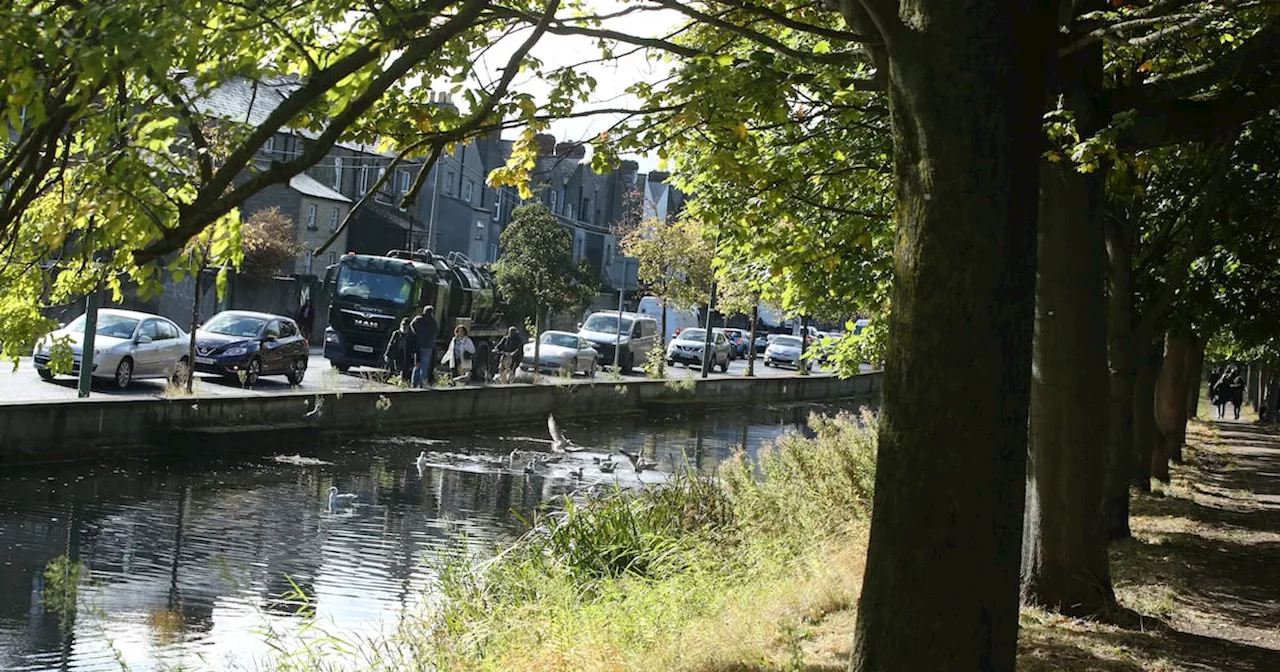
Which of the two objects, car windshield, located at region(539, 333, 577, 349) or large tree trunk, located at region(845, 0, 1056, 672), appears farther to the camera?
car windshield, located at region(539, 333, 577, 349)

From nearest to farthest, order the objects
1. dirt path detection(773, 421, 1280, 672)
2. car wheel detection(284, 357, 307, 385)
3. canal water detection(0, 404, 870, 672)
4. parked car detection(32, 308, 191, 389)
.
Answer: dirt path detection(773, 421, 1280, 672)
canal water detection(0, 404, 870, 672)
parked car detection(32, 308, 191, 389)
car wheel detection(284, 357, 307, 385)

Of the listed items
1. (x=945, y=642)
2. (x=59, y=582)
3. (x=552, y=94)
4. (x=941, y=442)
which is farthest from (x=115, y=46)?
(x=59, y=582)

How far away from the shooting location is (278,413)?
23406 millimetres

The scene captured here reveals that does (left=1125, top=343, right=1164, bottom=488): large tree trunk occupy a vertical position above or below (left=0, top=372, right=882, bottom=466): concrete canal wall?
above

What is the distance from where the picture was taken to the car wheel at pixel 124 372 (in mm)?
24587

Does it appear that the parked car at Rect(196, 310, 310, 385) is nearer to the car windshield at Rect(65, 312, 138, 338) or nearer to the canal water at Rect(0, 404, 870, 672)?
the car windshield at Rect(65, 312, 138, 338)

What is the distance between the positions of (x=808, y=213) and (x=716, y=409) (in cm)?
2725

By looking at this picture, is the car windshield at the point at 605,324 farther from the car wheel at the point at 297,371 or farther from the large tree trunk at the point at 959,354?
the large tree trunk at the point at 959,354

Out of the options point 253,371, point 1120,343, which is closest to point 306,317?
point 253,371

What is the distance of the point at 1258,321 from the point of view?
2030cm

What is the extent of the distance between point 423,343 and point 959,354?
25880mm

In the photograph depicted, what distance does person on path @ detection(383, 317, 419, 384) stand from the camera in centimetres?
3100

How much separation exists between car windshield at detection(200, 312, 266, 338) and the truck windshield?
18.9 metres

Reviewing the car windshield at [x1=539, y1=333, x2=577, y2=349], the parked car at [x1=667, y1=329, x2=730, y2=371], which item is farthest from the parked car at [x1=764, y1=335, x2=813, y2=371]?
the car windshield at [x1=539, y1=333, x2=577, y2=349]
